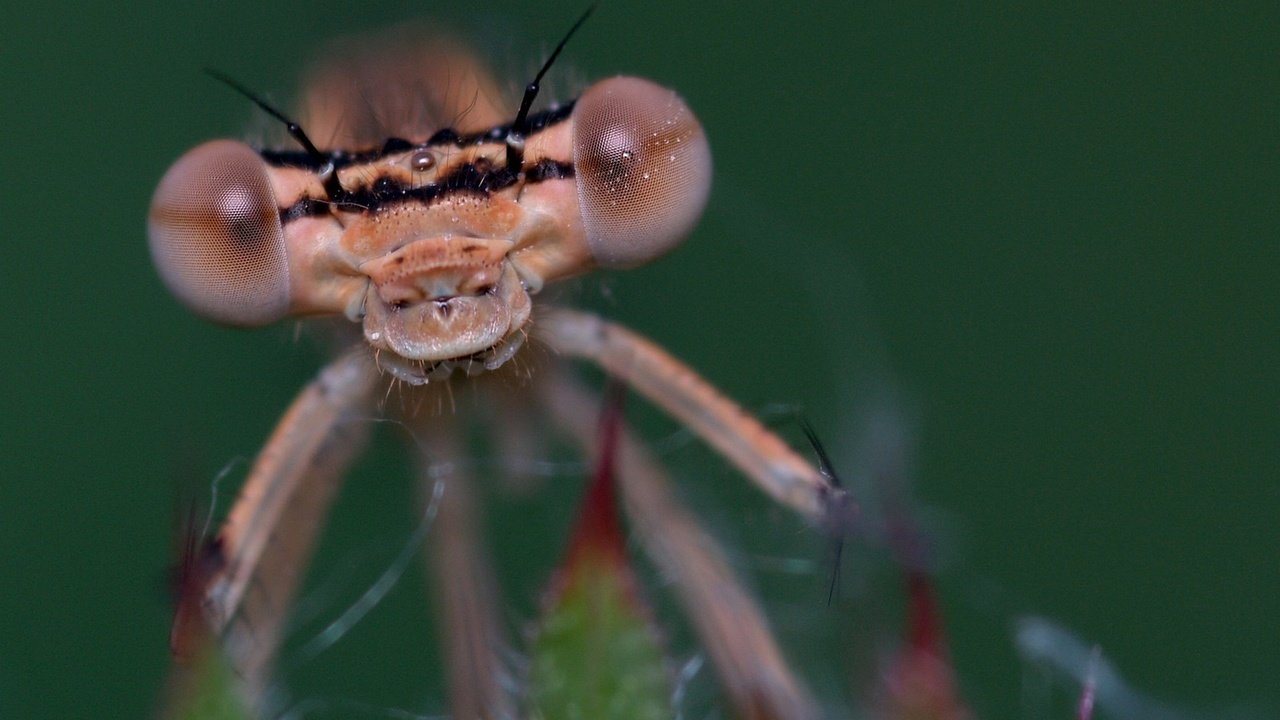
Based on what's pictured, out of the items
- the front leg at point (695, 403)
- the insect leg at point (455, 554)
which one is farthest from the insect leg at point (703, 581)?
the insect leg at point (455, 554)

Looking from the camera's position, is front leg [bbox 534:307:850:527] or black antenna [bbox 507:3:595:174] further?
front leg [bbox 534:307:850:527]

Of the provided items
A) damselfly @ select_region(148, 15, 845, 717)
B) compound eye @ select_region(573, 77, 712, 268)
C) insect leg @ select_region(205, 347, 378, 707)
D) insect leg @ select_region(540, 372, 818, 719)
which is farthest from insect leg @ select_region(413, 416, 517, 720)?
compound eye @ select_region(573, 77, 712, 268)

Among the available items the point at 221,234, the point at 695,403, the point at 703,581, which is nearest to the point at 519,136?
the point at 221,234

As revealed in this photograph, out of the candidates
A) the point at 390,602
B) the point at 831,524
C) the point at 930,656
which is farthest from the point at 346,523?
the point at 930,656

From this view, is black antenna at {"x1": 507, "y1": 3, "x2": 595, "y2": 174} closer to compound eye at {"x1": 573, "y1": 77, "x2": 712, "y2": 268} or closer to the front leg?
compound eye at {"x1": 573, "y1": 77, "x2": 712, "y2": 268}

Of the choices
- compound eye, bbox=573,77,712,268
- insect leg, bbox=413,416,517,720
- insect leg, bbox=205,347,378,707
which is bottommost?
insect leg, bbox=413,416,517,720

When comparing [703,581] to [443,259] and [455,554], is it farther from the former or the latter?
[443,259]

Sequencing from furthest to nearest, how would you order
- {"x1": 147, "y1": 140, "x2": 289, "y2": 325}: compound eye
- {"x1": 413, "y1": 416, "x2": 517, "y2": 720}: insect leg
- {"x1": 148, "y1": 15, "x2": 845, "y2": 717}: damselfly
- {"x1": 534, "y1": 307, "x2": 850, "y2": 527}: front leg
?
{"x1": 413, "y1": 416, "x2": 517, "y2": 720}: insect leg < {"x1": 534, "y1": 307, "x2": 850, "y2": 527}: front leg < {"x1": 147, "y1": 140, "x2": 289, "y2": 325}: compound eye < {"x1": 148, "y1": 15, "x2": 845, "y2": 717}: damselfly
